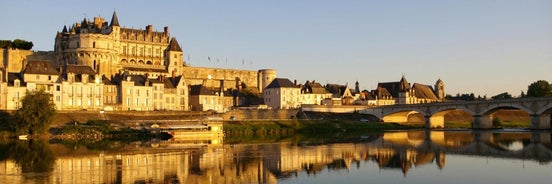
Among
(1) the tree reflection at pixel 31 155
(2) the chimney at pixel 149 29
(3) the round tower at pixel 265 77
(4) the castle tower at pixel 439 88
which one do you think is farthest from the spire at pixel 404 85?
(1) the tree reflection at pixel 31 155

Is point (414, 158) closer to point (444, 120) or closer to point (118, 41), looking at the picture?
point (444, 120)

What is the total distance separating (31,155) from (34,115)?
1497 centimetres

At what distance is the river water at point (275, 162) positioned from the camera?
93.4 feet

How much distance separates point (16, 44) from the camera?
8494 centimetres

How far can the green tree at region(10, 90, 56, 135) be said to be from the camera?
51.7 metres

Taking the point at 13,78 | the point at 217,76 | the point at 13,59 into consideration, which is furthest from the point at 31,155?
the point at 217,76

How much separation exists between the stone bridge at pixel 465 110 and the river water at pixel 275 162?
69.0ft

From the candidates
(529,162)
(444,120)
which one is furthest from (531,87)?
(529,162)

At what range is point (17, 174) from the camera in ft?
94.4

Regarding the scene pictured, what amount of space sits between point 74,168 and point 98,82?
38724mm

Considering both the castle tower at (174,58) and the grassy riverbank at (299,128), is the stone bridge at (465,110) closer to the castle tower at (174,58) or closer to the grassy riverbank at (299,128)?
the grassy riverbank at (299,128)

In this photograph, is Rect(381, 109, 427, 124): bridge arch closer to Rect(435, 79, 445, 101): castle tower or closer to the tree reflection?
Rect(435, 79, 445, 101): castle tower

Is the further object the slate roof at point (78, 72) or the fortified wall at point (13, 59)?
the fortified wall at point (13, 59)

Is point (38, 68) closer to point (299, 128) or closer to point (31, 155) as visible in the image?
point (299, 128)
